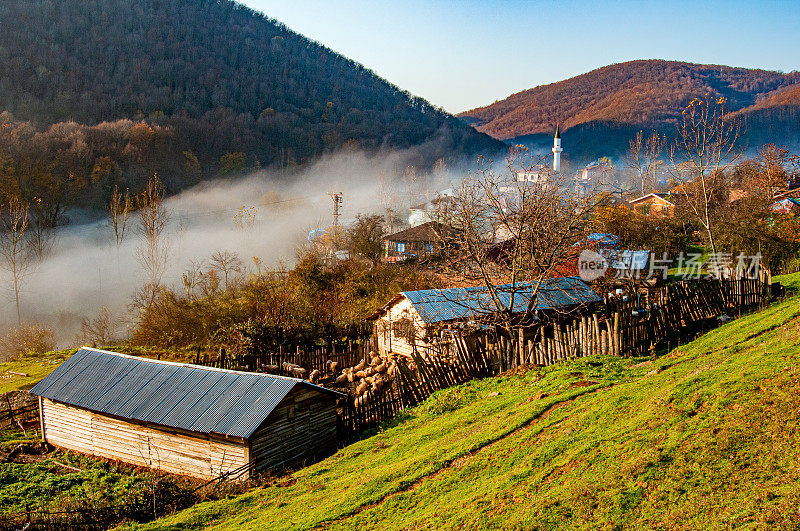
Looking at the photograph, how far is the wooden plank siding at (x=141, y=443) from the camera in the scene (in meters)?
14.7

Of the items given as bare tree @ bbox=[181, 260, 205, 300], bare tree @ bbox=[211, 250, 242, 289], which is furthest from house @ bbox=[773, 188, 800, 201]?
bare tree @ bbox=[181, 260, 205, 300]

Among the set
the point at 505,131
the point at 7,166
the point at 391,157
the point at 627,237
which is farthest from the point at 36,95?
the point at 505,131

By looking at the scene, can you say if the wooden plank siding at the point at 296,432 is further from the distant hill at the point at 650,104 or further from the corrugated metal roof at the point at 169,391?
the distant hill at the point at 650,104

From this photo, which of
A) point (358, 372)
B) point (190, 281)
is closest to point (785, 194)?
point (358, 372)

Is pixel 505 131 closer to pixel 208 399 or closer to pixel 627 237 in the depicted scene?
pixel 627 237

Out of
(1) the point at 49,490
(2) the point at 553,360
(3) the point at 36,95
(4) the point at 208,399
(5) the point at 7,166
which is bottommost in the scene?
(1) the point at 49,490

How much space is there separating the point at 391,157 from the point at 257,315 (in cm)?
9200

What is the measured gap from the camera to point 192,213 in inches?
2857

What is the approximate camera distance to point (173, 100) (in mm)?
110312

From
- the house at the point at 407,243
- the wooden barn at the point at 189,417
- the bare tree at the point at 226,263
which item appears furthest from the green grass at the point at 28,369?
the house at the point at 407,243

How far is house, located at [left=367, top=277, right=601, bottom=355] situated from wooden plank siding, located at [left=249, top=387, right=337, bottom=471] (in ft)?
19.9

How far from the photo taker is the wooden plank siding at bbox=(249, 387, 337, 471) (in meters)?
14.4

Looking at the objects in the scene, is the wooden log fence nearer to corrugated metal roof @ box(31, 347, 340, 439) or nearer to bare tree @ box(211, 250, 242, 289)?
corrugated metal roof @ box(31, 347, 340, 439)

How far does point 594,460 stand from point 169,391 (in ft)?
44.2
